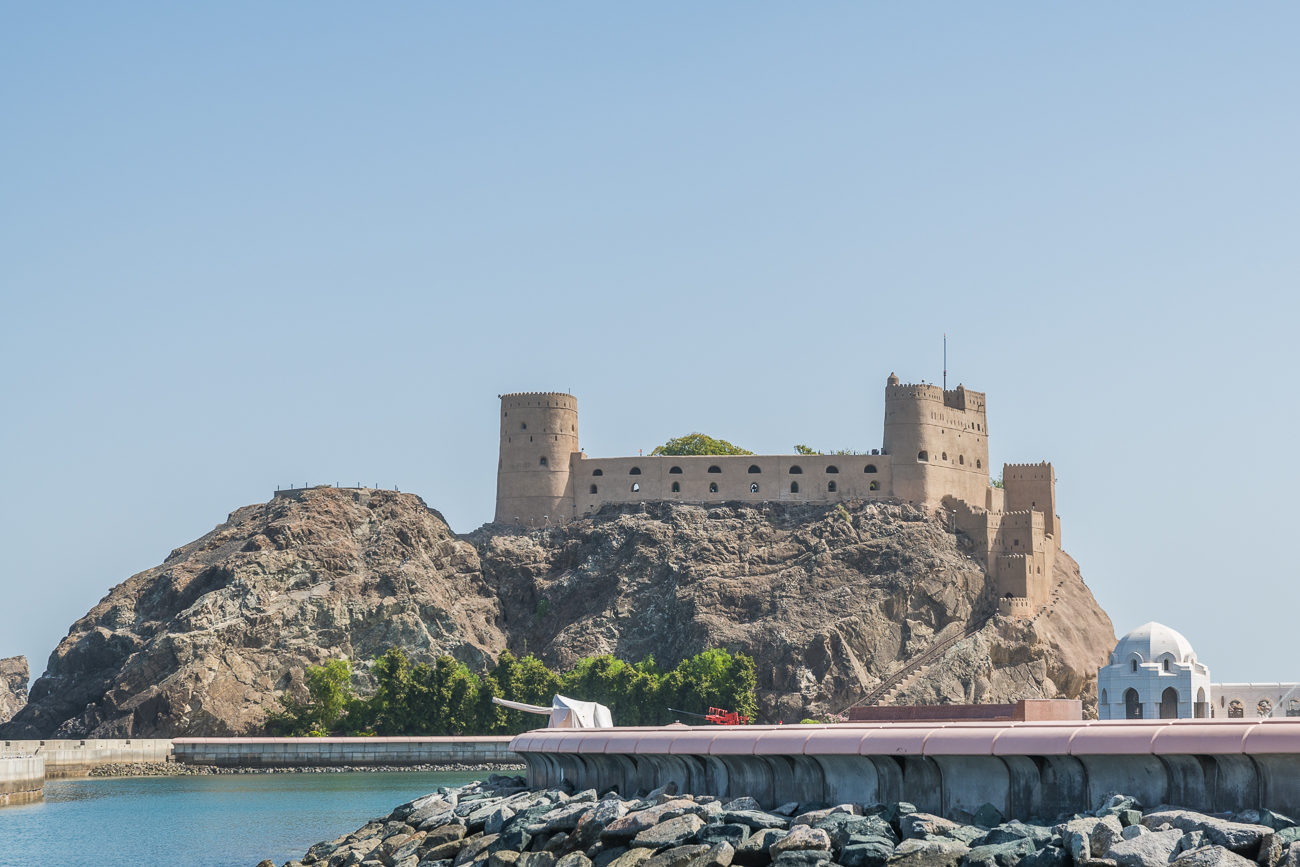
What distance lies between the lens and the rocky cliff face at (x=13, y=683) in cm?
12407

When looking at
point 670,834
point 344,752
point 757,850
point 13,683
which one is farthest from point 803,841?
point 13,683

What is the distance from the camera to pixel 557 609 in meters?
103

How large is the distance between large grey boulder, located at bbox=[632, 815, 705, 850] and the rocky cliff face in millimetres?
111729

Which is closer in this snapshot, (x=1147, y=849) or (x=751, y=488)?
(x=1147, y=849)

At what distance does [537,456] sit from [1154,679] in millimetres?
61335

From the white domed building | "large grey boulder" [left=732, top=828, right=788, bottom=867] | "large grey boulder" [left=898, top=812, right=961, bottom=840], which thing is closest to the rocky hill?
the white domed building

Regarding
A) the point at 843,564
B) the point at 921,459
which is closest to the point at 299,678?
the point at 843,564

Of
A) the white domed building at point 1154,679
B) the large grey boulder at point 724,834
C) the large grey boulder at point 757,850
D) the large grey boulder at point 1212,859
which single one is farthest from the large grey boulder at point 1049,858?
the white domed building at point 1154,679

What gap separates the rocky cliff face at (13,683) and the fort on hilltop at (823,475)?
47.2 m

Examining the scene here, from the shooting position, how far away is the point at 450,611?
327 ft

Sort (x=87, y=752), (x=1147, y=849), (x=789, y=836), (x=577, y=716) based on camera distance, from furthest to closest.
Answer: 1. (x=87, y=752)
2. (x=577, y=716)
3. (x=789, y=836)
4. (x=1147, y=849)

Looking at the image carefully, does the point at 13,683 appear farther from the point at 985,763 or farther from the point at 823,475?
the point at 985,763

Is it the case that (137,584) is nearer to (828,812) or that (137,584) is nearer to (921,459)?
(921,459)

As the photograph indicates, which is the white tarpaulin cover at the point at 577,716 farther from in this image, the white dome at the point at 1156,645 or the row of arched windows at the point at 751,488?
the row of arched windows at the point at 751,488
